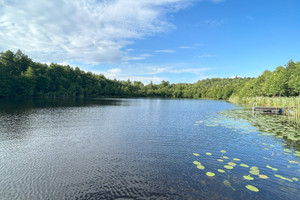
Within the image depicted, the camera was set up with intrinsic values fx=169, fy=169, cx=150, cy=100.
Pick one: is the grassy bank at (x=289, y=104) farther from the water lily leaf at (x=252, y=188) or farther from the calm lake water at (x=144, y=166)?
the water lily leaf at (x=252, y=188)

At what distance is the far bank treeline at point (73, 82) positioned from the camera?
57.4m

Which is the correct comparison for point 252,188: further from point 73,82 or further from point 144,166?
point 73,82

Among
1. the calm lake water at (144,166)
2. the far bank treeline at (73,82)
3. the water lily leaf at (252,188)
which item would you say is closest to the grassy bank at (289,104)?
the far bank treeline at (73,82)

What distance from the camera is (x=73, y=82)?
141250mm

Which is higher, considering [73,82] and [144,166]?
[73,82]

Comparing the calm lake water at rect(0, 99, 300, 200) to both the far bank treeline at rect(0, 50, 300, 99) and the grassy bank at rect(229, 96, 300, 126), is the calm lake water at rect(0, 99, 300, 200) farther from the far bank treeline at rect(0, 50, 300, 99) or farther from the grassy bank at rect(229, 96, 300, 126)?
the far bank treeline at rect(0, 50, 300, 99)

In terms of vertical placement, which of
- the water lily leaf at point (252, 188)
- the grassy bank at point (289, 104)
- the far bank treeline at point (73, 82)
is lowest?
the water lily leaf at point (252, 188)

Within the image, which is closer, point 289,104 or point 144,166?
point 144,166

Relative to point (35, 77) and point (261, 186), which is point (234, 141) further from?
point (35, 77)

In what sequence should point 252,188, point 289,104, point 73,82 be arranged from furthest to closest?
point 73,82 → point 289,104 → point 252,188

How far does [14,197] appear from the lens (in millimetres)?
7387

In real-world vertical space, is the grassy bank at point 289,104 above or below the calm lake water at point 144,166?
above

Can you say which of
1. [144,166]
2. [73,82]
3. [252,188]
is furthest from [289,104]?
[73,82]

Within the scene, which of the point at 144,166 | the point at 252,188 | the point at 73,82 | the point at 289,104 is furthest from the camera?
the point at 73,82
